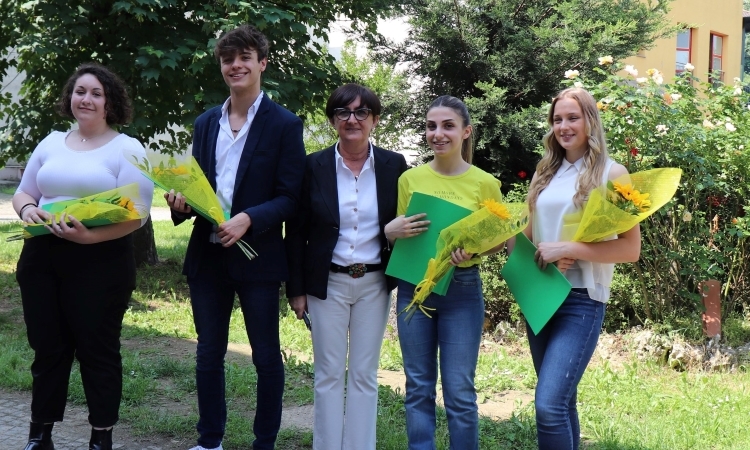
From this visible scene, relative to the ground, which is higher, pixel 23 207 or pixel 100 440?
pixel 23 207

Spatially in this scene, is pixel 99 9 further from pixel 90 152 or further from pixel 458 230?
pixel 458 230

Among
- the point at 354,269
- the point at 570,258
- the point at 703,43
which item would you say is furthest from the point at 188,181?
the point at 703,43

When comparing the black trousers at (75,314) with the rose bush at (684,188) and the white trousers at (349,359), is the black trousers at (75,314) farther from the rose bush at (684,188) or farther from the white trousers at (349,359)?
the rose bush at (684,188)

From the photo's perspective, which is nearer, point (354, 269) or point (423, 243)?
point (423, 243)

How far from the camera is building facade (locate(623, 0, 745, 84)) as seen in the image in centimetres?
1652

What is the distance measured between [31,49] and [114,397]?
19.0 feet

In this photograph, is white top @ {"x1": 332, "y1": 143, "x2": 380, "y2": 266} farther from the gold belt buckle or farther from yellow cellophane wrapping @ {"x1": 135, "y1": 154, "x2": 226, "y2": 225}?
yellow cellophane wrapping @ {"x1": 135, "y1": 154, "x2": 226, "y2": 225}

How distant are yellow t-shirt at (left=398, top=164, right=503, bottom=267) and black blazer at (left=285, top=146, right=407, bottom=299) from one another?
0.12 m

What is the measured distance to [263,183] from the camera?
3.83 metres

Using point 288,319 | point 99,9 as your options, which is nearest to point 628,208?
point 288,319

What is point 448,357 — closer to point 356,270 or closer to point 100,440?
point 356,270

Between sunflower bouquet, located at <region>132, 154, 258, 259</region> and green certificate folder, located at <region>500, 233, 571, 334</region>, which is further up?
sunflower bouquet, located at <region>132, 154, 258, 259</region>

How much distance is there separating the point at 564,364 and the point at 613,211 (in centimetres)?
68

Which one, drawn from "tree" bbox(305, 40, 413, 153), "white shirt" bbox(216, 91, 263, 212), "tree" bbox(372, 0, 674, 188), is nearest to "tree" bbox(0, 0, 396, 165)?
"tree" bbox(305, 40, 413, 153)
